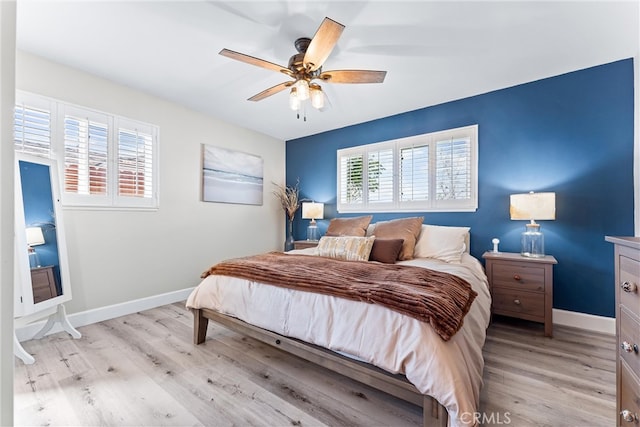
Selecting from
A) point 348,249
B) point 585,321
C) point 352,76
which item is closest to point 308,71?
point 352,76

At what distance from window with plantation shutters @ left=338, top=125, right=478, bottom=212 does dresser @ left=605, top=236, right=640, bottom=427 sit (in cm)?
217

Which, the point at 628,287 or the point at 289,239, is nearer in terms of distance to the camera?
the point at 628,287

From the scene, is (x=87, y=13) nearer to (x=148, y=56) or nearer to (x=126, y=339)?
(x=148, y=56)

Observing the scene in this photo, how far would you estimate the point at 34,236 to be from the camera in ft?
7.33

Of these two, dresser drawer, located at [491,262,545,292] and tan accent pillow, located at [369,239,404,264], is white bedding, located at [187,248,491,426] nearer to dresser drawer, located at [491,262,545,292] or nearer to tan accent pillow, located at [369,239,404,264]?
tan accent pillow, located at [369,239,404,264]

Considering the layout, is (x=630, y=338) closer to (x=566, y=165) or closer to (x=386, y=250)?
(x=386, y=250)

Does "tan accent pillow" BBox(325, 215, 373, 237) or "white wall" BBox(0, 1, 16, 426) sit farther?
"tan accent pillow" BBox(325, 215, 373, 237)

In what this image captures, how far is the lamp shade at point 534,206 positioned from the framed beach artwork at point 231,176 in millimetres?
3449

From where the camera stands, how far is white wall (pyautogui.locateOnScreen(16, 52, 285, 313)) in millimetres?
2602

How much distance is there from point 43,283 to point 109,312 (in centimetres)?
72

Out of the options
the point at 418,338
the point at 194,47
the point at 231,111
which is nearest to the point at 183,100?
the point at 231,111

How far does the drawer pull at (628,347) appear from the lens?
0.94 metres

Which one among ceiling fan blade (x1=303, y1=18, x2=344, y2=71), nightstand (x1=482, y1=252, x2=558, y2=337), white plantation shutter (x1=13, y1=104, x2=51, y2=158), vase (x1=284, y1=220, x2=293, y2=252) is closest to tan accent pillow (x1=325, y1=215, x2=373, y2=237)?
vase (x1=284, y1=220, x2=293, y2=252)

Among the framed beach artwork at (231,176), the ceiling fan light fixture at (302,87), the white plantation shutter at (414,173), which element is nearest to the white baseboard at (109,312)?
the framed beach artwork at (231,176)
